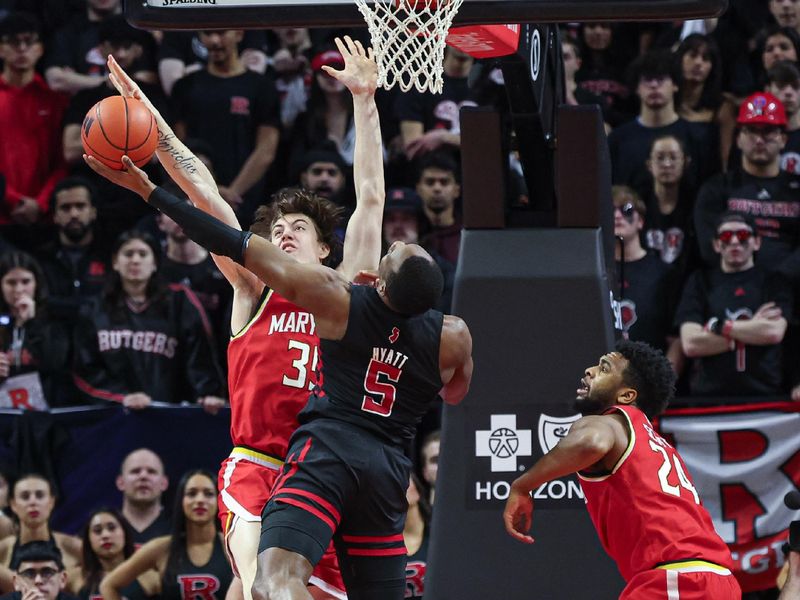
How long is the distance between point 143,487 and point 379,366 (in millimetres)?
3779

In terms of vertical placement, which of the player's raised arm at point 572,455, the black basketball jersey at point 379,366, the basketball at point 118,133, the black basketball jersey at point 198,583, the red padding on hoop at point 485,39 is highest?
the red padding on hoop at point 485,39

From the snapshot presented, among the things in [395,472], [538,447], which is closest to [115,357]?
[538,447]

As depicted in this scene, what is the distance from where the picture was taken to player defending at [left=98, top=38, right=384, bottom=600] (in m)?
6.14

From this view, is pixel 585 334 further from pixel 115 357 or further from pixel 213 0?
pixel 115 357

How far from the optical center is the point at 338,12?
247 inches

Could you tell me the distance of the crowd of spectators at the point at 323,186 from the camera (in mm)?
9219

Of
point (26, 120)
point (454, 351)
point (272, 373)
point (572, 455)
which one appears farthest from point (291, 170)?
point (572, 455)

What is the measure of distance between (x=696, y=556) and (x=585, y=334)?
189cm

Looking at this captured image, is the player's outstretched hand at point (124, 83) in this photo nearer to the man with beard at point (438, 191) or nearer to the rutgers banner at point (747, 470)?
the rutgers banner at point (747, 470)

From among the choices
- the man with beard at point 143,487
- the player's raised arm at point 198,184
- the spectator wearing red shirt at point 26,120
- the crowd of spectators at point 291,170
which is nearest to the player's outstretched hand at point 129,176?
the player's raised arm at point 198,184

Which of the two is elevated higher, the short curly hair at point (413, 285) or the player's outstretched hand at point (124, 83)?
the player's outstretched hand at point (124, 83)

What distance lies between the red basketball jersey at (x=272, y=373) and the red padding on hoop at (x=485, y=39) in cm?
136

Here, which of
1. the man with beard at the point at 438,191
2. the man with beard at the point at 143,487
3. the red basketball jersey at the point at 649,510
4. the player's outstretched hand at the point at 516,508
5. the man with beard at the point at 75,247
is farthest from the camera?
the man with beard at the point at 75,247

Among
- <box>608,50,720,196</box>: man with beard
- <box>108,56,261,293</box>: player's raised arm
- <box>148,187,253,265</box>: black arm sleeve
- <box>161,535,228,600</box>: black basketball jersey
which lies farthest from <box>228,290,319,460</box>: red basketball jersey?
<box>608,50,720,196</box>: man with beard
